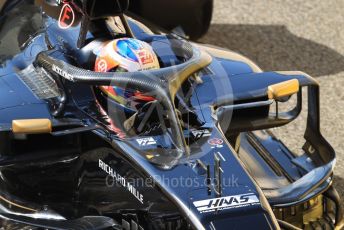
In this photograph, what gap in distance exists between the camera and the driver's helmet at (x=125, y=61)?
4344 mm

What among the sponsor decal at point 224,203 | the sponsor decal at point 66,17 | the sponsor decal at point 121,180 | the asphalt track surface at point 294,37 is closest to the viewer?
the sponsor decal at point 224,203

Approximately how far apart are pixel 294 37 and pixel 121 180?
13.4 feet

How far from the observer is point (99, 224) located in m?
4.16

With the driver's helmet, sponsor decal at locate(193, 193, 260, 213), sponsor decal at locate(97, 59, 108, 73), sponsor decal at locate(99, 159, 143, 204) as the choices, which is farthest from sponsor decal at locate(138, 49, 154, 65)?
sponsor decal at locate(193, 193, 260, 213)

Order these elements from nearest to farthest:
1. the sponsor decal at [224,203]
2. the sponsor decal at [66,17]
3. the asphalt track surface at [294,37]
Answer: the sponsor decal at [224,203] < the sponsor decal at [66,17] < the asphalt track surface at [294,37]

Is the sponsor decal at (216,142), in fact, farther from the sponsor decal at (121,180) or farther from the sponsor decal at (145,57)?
the sponsor decal at (145,57)

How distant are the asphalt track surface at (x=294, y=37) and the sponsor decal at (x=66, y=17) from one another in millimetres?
2135

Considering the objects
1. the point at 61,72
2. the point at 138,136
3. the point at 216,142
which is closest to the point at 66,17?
the point at 61,72

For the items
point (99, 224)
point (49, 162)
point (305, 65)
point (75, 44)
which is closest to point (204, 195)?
point (99, 224)

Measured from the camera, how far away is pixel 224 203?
3.81m

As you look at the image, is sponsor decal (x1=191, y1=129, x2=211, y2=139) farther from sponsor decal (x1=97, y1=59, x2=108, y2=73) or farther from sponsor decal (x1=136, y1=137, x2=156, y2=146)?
sponsor decal (x1=97, y1=59, x2=108, y2=73)

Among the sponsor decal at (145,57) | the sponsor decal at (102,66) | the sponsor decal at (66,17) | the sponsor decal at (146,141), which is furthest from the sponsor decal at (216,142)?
the sponsor decal at (66,17)

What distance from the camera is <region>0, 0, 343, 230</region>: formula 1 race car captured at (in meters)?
3.97

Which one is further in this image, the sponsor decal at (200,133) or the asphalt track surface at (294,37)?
the asphalt track surface at (294,37)
